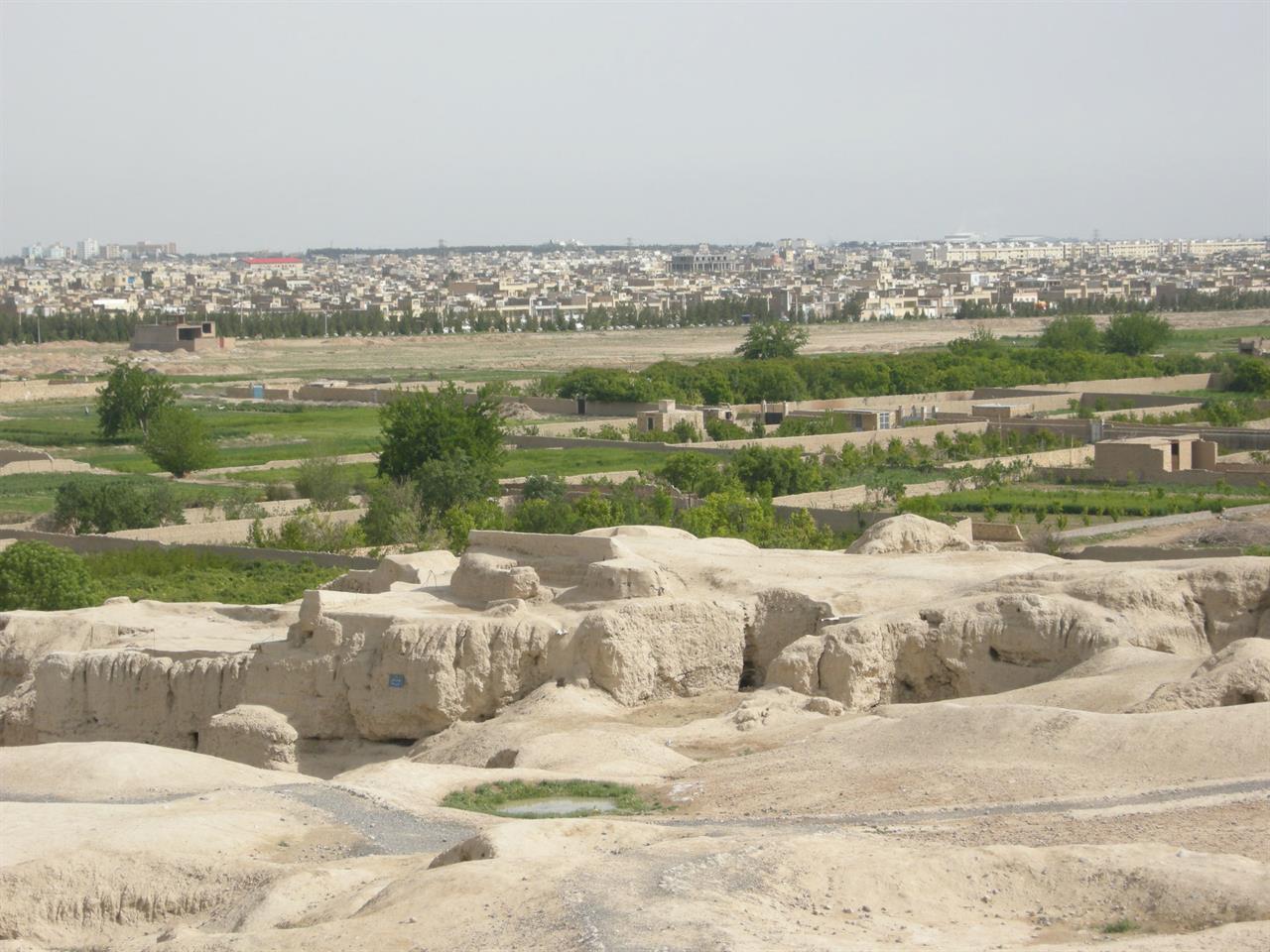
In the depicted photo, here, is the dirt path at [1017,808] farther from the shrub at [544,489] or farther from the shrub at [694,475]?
the shrub at [694,475]

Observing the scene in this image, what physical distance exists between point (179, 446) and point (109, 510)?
1157 cm

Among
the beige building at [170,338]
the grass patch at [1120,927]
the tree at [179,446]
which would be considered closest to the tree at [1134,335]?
the tree at [179,446]

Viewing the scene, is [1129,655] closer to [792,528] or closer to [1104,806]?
[1104,806]

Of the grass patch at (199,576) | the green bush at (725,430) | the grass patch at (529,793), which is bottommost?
the green bush at (725,430)

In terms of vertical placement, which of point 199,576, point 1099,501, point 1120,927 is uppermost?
point 1120,927

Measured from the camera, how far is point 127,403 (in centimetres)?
6019

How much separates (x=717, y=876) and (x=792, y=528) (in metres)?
20.0

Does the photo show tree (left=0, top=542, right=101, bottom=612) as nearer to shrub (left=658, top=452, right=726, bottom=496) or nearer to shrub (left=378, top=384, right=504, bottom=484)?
shrub (left=378, top=384, right=504, bottom=484)

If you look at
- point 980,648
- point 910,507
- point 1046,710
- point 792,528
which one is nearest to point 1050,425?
point 910,507

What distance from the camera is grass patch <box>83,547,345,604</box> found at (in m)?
27.8

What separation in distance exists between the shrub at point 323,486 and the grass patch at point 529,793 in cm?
2367

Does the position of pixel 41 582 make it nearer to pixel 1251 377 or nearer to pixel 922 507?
pixel 922 507

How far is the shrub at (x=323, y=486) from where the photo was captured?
39.0m

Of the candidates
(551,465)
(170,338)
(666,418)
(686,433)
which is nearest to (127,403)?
(666,418)
